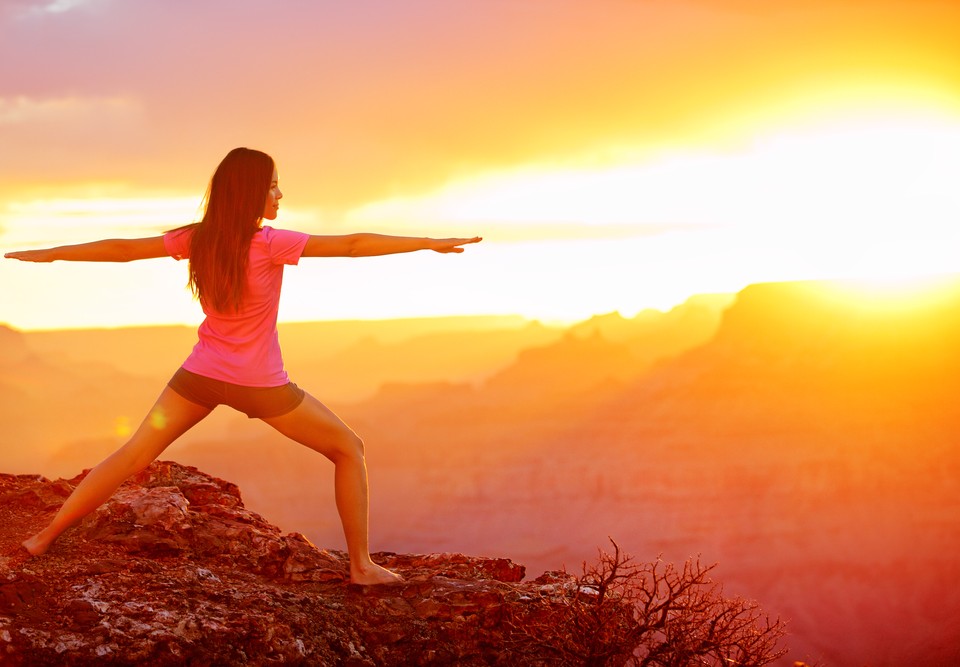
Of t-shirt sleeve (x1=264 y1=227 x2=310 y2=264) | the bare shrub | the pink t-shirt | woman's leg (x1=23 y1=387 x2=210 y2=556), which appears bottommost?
the bare shrub

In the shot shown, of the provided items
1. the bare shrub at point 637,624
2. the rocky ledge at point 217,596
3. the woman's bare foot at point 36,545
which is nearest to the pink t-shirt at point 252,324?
the rocky ledge at point 217,596

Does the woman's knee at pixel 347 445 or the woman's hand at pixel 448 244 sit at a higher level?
the woman's hand at pixel 448 244

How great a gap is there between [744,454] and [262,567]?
114431mm

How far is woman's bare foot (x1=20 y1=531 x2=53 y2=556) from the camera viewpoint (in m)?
5.51

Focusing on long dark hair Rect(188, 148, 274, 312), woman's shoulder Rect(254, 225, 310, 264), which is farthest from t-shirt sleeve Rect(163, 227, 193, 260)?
woman's shoulder Rect(254, 225, 310, 264)

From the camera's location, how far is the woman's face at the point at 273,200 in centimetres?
510

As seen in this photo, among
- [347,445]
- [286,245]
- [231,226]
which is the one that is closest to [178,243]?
[231,226]

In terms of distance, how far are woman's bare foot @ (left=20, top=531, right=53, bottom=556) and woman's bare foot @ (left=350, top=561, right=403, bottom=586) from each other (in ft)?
5.45

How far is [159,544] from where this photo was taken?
6.11m

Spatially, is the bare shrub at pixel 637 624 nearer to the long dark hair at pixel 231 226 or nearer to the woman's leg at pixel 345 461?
the woman's leg at pixel 345 461

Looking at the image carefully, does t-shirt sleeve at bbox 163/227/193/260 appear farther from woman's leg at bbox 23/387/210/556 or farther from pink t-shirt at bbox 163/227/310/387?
woman's leg at bbox 23/387/210/556

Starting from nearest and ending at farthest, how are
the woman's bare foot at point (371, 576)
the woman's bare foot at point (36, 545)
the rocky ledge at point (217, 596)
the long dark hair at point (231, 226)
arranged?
the rocky ledge at point (217, 596) < the long dark hair at point (231, 226) < the woman's bare foot at point (36, 545) < the woman's bare foot at point (371, 576)

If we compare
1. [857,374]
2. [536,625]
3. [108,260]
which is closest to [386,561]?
[536,625]

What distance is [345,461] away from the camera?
541cm
